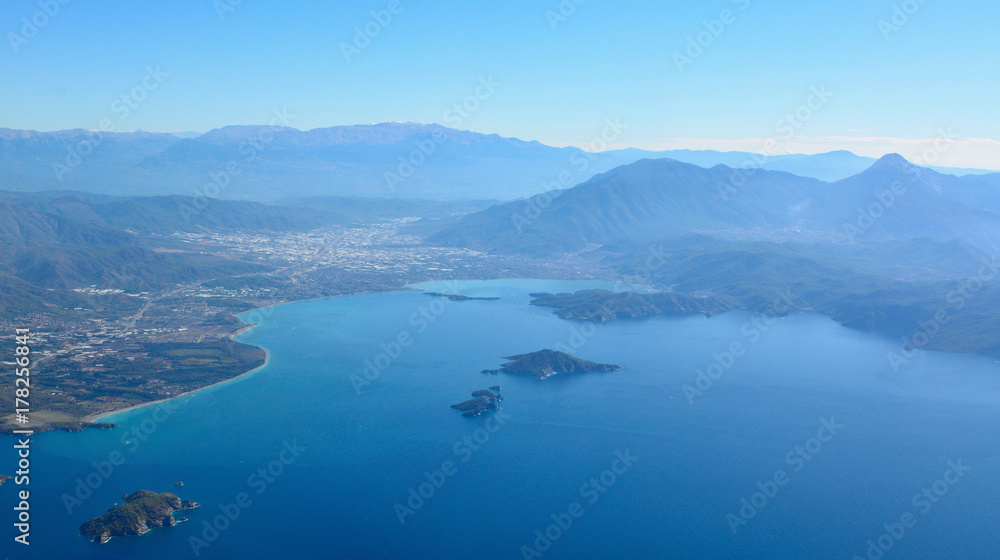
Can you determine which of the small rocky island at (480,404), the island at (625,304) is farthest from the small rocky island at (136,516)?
the island at (625,304)

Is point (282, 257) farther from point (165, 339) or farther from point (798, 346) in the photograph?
point (798, 346)

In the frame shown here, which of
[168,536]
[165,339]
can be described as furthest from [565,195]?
[168,536]

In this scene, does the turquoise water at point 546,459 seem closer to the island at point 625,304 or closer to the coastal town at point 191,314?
the coastal town at point 191,314

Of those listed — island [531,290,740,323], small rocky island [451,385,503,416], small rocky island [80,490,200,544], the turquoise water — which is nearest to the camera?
small rocky island [80,490,200,544]

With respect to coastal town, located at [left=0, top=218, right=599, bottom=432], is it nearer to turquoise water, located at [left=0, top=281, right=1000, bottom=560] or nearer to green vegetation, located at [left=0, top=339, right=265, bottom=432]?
green vegetation, located at [left=0, top=339, right=265, bottom=432]

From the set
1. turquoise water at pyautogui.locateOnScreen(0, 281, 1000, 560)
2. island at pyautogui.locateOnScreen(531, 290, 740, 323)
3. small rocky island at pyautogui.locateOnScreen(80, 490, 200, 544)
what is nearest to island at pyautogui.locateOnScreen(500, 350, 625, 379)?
turquoise water at pyautogui.locateOnScreen(0, 281, 1000, 560)

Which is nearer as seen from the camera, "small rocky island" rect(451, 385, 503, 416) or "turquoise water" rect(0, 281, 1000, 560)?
"turquoise water" rect(0, 281, 1000, 560)

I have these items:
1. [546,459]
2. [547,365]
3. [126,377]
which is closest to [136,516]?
[546,459]
